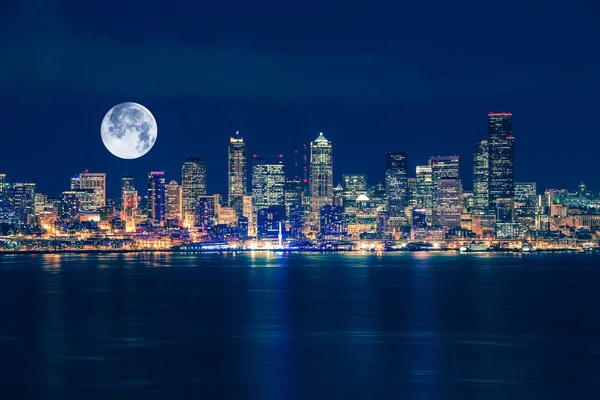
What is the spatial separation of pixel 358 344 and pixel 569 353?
1179 centimetres

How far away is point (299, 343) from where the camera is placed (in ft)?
195

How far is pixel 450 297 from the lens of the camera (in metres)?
96.0

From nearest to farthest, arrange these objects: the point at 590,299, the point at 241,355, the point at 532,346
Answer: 1. the point at 241,355
2. the point at 532,346
3. the point at 590,299

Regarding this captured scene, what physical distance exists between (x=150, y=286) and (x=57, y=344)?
5322 cm

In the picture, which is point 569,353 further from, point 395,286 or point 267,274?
point 267,274

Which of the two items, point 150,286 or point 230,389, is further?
point 150,286

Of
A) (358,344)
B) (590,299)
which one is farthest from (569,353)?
(590,299)

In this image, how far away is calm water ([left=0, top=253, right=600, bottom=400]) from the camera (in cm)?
4453

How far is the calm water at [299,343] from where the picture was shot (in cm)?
4453

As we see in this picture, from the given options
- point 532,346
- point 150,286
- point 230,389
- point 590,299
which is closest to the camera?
point 230,389

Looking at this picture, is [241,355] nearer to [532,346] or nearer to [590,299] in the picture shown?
[532,346]

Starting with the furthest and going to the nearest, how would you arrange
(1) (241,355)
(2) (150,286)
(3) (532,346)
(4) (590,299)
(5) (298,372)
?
(2) (150,286)
(4) (590,299)
(3) (532,346)
(1) (241,355)
(5) (298,372)

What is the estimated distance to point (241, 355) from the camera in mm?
54500

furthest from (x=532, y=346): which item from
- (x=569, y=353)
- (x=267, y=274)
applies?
(x=267, y=274)
